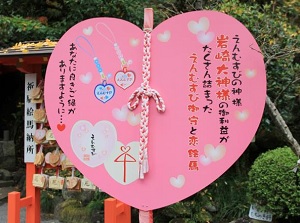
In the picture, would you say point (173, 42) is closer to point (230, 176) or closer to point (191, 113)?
point (191, 113)

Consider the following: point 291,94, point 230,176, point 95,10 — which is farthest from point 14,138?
point 291,94

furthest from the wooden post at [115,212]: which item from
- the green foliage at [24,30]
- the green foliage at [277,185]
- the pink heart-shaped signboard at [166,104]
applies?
the green foliage at [24,30]

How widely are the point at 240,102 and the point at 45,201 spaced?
502 cm

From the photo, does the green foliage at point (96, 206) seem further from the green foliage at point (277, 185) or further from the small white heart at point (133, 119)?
the small white heart at point (133, 119)

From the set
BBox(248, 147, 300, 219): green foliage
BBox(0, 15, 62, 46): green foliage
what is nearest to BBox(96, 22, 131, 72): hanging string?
BBox(248, 147, 300, 219): green foliage

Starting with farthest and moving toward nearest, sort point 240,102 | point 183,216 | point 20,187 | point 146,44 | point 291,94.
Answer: point 20,187
point 291,94
point 183,216
point 146,44
point 240,102

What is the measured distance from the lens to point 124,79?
95.2 inches

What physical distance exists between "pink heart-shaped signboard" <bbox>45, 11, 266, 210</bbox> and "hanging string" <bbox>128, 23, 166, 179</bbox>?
35mm

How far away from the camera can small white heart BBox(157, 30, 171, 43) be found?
90.8 inches

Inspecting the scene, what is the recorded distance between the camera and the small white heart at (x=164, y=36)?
7.57 ft

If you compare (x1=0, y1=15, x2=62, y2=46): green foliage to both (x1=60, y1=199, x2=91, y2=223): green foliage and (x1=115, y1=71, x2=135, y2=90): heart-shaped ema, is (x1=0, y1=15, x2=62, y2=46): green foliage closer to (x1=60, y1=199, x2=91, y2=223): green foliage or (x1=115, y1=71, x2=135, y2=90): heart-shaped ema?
(x1=60, y1=199, x2=91, y2=223): green foliage

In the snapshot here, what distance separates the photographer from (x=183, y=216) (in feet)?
15.7

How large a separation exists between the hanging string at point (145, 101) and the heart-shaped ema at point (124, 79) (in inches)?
3.5

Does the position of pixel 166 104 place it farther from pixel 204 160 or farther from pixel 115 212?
pixel 115 212
